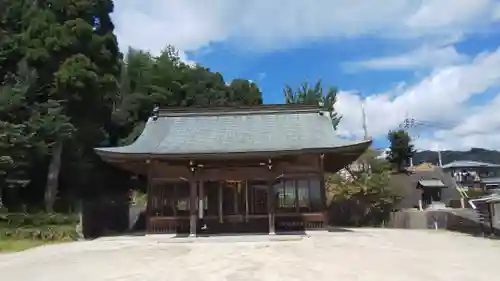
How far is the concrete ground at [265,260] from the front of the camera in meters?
8.92

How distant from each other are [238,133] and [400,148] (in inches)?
1141

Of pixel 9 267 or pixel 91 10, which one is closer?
pixel 9 267

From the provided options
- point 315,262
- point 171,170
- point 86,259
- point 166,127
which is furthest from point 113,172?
point 315,262

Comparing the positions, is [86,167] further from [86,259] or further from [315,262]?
[315,262]

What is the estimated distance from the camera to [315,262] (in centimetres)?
1044

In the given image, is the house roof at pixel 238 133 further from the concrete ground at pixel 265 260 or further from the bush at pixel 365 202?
the bush at pixel 365 202

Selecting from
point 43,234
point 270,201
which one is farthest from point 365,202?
point 43,234

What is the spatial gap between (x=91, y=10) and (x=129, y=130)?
28.3 ft

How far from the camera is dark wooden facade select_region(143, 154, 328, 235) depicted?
58.4 feet

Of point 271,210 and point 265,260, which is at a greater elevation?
point 271,210

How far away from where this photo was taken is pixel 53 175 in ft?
77.6

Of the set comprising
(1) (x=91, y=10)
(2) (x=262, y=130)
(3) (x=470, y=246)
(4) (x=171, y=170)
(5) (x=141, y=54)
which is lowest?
(3) (x=470, y=246)

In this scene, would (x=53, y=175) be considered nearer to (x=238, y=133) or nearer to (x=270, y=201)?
(x=238, y=133)

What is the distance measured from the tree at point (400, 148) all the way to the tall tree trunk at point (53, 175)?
100 feet
